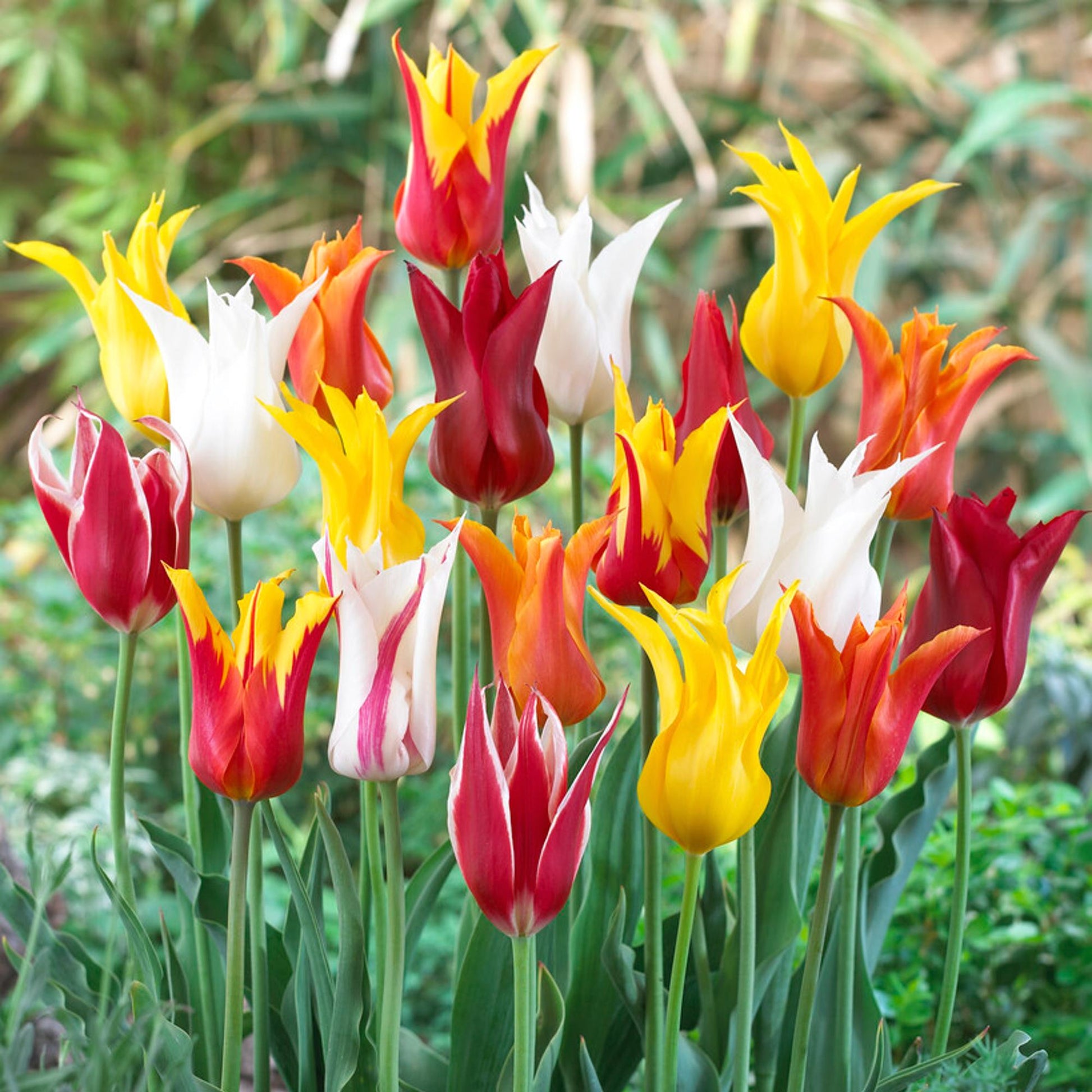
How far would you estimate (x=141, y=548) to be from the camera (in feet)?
1.35

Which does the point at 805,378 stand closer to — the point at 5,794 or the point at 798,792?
the point at 798,792

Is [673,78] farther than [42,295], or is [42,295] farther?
[42,295]

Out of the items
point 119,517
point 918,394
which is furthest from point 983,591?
point 119,517

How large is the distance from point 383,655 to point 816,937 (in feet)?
0.54

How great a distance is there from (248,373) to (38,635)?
3.08 feet

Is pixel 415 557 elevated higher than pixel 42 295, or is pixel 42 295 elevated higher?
pixel 42 295

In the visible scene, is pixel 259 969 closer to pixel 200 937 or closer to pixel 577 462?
pixel 200 937

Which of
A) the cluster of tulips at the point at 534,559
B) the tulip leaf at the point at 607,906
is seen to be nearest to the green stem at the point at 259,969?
the cluster of tulips at the point at 534,559

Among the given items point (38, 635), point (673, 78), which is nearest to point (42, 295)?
point (673, 78)

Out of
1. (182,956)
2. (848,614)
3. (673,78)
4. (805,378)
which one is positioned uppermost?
(673,78)

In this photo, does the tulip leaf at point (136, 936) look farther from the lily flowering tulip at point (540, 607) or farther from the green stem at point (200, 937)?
the lily flowering tulip at point (540, 607)

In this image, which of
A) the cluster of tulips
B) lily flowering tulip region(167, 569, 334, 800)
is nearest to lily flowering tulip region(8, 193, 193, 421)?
the cluster of tulips

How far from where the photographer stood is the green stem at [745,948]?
41 cm

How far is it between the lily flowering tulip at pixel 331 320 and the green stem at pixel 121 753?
108 mm
